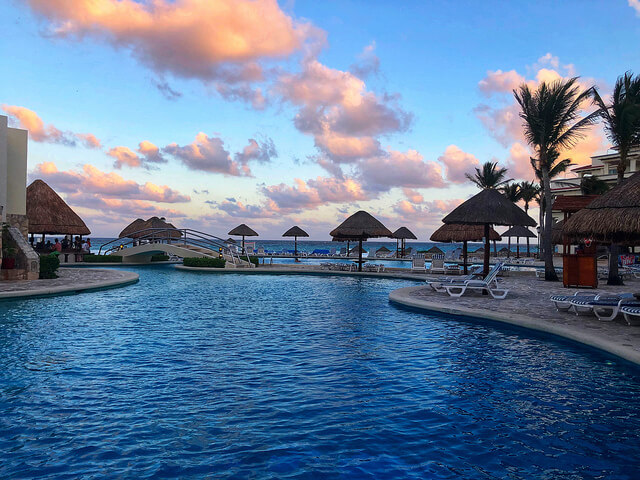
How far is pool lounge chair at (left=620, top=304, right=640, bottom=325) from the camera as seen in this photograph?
8.93 metres

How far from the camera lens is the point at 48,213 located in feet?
100

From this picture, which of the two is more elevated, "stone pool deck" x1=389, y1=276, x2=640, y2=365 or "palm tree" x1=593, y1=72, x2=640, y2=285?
"palm tree" x1=593, y1=72, x2=640, y2=285

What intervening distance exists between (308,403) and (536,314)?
748 centimetres

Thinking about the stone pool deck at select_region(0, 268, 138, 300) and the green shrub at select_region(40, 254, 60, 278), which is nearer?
the stone pool deck at select_region(0, 268, 138, 300)

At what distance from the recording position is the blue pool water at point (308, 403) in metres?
4.23

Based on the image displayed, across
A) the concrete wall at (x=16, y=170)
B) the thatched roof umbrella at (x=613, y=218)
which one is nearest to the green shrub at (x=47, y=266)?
the concrete wall at (x=16, y=170)

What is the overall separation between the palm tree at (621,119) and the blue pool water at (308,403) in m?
11.8

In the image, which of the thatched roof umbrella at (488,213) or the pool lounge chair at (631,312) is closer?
the pool lounge chair at (631,312)

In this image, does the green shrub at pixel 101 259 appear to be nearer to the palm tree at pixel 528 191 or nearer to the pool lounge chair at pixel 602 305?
the pool lounge chair at pixel 602 305

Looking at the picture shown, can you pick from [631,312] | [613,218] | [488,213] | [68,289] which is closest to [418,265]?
[488,213]

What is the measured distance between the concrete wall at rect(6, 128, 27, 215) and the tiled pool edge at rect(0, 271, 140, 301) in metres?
6.03

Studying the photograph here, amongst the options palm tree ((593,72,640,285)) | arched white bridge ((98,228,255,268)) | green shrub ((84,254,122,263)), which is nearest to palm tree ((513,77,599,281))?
palm tree ((593,72,640,285))

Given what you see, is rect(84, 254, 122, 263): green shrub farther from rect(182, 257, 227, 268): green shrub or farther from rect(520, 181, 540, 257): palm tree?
rect(520, 181, 540, 257): palm tree

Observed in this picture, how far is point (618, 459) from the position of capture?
4328mm
